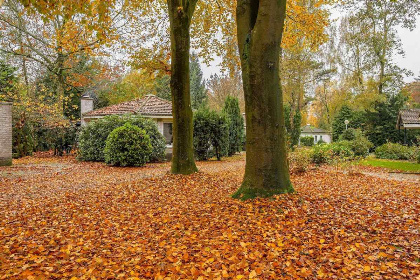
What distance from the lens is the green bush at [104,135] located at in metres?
15.1

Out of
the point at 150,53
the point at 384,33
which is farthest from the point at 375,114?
the point at 150,53

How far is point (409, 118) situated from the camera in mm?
21859

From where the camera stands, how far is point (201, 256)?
3.48 meters

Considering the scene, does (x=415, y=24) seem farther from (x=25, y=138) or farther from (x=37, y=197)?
(x=25, y=138)

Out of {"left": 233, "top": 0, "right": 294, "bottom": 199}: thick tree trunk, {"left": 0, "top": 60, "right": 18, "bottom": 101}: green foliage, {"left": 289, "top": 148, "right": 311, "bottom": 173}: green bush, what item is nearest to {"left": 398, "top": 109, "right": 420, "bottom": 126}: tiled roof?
{"left": 289, "top": 148, "right": 311, "bottom": 173}: green bush

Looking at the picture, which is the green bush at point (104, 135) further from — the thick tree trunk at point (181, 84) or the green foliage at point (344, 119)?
the green foliage at point (344, 119)

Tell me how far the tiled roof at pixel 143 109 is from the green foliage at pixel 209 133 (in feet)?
8.72

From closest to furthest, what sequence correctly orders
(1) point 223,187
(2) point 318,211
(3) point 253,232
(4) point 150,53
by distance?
(3) point 253,232, (2) point 318,211, (1) point 223,187, (4) point 150,53

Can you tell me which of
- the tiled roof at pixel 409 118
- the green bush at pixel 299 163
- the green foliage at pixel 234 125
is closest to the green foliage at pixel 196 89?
the green foliage at pixel 234 125

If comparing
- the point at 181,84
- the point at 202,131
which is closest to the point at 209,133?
the point at 202,131

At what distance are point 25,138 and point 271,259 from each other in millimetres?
19231

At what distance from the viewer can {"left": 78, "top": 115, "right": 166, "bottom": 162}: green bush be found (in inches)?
595

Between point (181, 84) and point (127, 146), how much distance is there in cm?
563

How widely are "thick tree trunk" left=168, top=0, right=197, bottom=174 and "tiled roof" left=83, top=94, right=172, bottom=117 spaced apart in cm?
939
